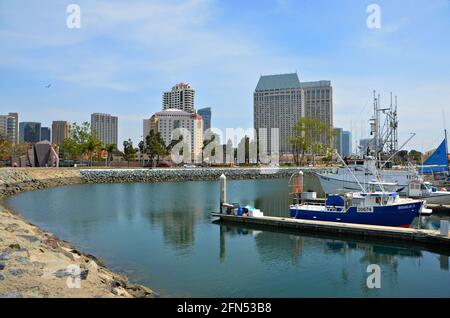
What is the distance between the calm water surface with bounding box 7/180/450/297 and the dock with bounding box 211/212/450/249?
897 mm

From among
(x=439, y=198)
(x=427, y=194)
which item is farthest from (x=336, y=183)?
(x=439, y=198)

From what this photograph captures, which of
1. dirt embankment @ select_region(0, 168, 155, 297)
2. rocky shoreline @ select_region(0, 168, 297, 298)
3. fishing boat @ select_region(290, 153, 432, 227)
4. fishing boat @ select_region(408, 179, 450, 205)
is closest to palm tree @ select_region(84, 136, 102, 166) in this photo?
rocky shoreline @ select_region(0, 168, 297, 298)

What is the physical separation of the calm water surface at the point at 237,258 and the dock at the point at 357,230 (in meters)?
0.90

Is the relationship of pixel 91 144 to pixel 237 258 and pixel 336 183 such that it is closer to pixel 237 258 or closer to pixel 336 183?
pixel 336 183

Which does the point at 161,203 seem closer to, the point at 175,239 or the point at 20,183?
the point at 175,239

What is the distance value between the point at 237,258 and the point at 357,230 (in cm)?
1006

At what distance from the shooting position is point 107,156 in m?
136

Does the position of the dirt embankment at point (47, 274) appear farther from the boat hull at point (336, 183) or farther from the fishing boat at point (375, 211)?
the boat hull at point (336, 183)

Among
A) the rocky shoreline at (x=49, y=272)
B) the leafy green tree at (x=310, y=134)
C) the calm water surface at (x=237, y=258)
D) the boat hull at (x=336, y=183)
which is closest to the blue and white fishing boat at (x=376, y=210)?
the calm water surface at (x=237, y=258)

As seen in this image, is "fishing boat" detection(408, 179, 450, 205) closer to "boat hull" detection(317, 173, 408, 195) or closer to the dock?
"boat hull" detection(317, 173, 408, 195)

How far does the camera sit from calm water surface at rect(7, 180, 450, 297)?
18969 mm

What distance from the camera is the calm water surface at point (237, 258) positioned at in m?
19.0
